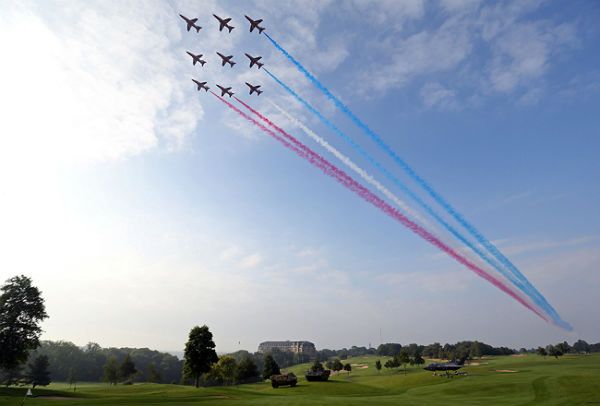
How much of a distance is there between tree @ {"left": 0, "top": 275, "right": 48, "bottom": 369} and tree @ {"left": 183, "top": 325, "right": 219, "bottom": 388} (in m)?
29.8

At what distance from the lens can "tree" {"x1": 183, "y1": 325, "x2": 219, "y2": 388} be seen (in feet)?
271

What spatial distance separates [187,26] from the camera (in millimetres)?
65312

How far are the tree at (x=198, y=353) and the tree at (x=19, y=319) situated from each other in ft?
97.7

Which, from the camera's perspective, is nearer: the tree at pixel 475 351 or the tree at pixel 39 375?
the tree at pixel 39 375

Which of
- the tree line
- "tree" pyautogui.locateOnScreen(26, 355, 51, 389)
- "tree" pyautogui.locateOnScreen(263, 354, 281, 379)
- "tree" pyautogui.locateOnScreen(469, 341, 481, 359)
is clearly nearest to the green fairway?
the tree line

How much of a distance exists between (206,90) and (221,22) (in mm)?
12849

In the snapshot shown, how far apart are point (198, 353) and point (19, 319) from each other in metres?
35.5

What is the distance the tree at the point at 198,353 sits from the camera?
8256 cm

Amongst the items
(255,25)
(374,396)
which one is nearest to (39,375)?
(374,396)

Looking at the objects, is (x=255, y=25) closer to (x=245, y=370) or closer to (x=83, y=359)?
(x=245, y=370)

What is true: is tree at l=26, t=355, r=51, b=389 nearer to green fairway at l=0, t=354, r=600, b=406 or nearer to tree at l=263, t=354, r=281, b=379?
green fairway at l=0, t=354, r=600, b=406

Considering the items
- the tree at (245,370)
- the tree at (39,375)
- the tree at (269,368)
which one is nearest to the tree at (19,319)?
the tree at (39,375)

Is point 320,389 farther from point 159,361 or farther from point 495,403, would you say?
point 159,361

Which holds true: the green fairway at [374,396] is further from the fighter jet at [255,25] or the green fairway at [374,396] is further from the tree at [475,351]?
the tree at [475,351]
